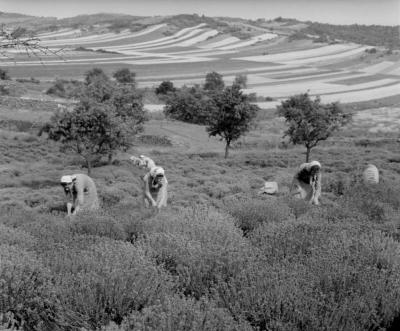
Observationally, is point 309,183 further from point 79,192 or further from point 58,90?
point 58,90

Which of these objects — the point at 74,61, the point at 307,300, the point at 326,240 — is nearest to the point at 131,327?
the point at 307,300

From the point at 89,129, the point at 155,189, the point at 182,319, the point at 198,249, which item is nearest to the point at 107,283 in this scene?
the point at 182,319

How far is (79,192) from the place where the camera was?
9617 mm

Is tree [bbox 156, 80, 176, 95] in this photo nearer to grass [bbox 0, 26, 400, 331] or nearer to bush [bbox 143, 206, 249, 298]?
grass [bbox 0, 26, 400, 331]

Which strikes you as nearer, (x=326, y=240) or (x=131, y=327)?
(x=131, y=327)

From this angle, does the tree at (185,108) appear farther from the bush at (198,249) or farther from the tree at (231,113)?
the bush at (198,249)

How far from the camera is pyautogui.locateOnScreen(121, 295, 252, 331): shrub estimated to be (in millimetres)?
3371

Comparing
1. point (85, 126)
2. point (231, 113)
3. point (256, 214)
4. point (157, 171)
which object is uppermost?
point (157, 171)

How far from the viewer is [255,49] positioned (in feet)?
541

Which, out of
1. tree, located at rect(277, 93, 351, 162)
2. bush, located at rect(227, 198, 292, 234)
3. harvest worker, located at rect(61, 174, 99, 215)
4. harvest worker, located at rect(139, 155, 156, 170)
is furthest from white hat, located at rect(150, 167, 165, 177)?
tree, located at rect(277, 93, 351, 162)

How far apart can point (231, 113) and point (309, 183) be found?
81.3ft

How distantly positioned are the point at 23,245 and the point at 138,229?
166 cm

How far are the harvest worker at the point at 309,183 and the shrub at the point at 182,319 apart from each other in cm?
706

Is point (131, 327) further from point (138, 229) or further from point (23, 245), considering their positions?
point (138, 229)
